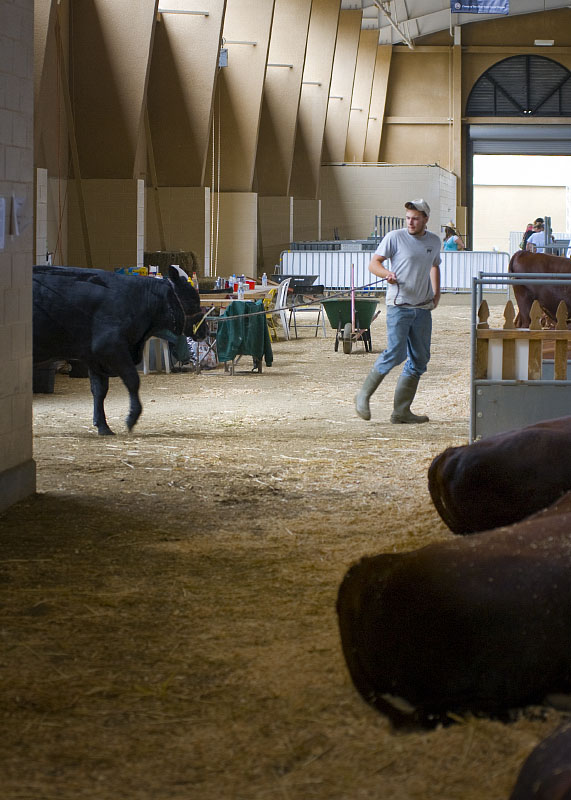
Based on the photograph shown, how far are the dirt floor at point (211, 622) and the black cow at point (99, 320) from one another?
0.50 meters

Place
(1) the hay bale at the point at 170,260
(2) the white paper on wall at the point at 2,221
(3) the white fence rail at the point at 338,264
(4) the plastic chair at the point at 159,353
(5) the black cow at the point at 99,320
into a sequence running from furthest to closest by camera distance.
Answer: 1. (3) the white fence rail at the point at 338,264
2. (1) the hay bale at the point at 170,260
3. (4) the plastic chair at the point at 159,353
4. (5) the black cow at the point at 99,320
5. (2) the white paper on wall at the point at 2,221

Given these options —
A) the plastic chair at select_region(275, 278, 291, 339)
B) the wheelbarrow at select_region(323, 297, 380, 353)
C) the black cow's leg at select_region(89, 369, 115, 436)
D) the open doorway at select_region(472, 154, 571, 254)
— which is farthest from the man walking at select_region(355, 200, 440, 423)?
the open doorway at select_region(472, 154, 571, 254)

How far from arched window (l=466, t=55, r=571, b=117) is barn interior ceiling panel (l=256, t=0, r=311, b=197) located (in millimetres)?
13041

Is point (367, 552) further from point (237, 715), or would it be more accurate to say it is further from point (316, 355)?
point (316, 355)

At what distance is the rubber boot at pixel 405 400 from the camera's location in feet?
28.4

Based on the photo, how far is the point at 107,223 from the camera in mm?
17125

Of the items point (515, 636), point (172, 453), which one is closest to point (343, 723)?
point (515, 636)

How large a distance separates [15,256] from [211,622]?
2916mm

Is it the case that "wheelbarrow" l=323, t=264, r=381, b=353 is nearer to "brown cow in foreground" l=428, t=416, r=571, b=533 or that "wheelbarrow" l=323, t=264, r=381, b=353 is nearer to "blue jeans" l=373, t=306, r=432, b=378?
"blue jeans" l=373, t=306, r=432, b=378

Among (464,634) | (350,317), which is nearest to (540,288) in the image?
(350,317)

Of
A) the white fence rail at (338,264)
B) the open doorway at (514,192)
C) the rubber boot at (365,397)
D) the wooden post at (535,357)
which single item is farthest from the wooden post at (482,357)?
the open doorway at (514,192)

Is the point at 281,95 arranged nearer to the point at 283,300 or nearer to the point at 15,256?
the point at 283,300

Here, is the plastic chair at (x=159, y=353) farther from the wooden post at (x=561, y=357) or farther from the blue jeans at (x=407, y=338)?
the wooden post at (x=561, y=357)

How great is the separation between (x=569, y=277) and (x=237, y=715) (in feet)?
17.6
